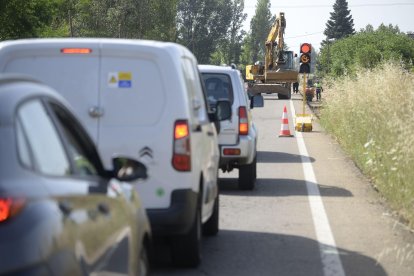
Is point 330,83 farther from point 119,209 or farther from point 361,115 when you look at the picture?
point 119,209

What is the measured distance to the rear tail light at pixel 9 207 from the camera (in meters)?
3.31

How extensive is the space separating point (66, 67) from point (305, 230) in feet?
12.8

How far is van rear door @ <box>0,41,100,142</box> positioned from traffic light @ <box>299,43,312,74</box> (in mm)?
21927

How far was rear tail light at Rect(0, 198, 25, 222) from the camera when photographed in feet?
10.8

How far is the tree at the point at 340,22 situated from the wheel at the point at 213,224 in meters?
148

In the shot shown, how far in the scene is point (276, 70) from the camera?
63.8m

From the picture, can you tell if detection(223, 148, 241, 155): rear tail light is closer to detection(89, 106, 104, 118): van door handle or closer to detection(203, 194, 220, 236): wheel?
detection(203, 194, 220, 236): wheel

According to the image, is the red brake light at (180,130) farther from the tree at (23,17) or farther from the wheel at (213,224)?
the tree at (23,17)

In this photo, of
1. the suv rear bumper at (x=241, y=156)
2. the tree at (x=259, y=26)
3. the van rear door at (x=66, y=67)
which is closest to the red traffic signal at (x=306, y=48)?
the suv rear bumper at (x=241, y=156)

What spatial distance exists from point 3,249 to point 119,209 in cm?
163

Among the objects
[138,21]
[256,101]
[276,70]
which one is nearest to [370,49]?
[276,70]

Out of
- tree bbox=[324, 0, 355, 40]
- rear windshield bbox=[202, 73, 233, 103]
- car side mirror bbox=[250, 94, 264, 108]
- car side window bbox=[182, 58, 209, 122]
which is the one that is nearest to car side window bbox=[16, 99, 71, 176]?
car side window bbox=[182, 58, 209, 122]

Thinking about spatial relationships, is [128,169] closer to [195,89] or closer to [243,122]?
[195,89]

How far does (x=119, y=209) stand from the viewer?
4.89 metres
